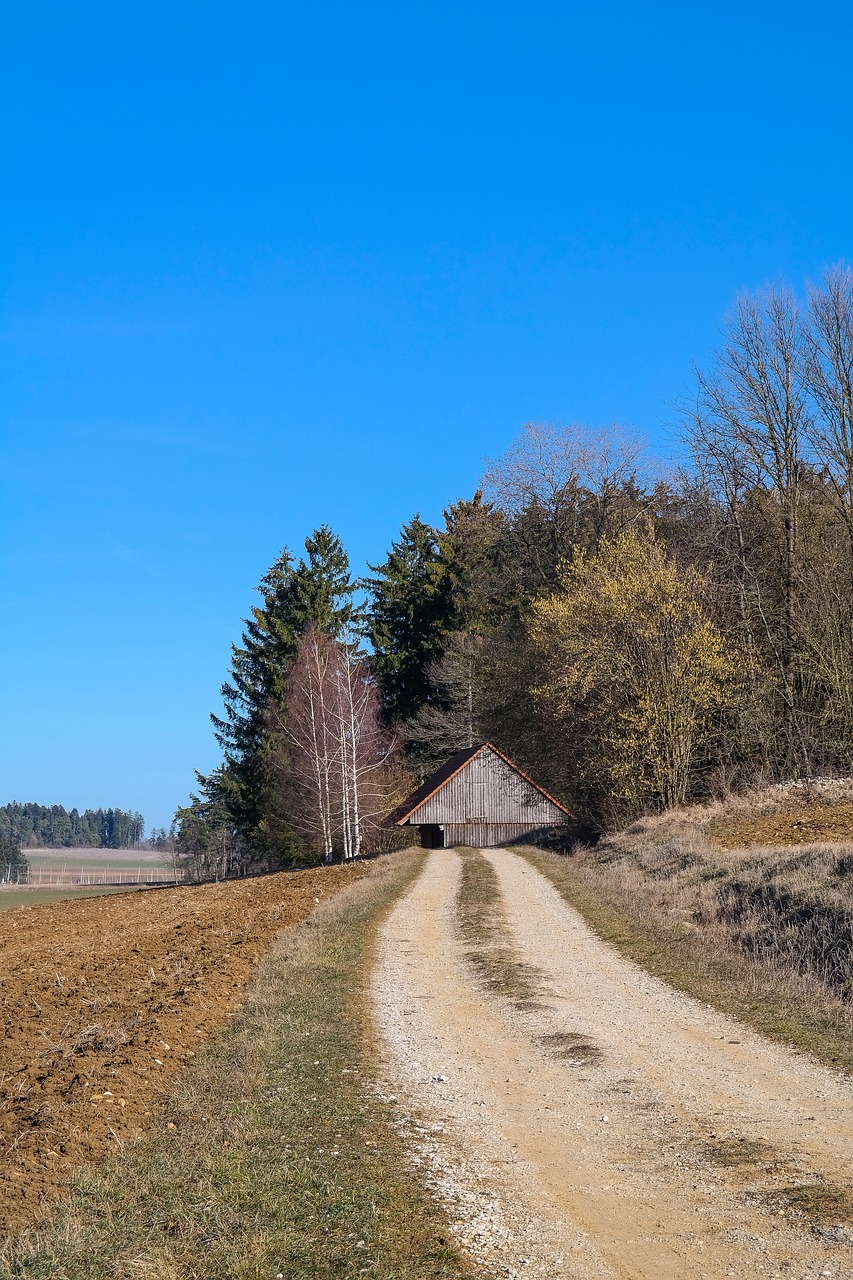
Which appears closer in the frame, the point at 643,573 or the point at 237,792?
the point at 643,573

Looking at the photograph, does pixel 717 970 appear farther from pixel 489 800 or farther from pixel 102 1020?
pixel 489 800

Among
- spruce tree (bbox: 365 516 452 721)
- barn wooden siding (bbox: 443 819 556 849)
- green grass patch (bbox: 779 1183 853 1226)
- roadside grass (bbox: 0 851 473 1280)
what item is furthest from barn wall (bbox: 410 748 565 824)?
green grass patch (bbox: 779 1183 853 1226)

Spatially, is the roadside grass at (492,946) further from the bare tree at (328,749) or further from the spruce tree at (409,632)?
the spruce tree at (409,632)

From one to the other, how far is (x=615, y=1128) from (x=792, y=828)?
18.5 meters

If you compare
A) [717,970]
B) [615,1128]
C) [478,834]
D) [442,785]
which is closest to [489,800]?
[478,834]

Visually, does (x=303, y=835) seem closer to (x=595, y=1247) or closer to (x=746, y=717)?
(x=746, y=717)

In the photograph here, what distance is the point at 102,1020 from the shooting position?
12102 mm

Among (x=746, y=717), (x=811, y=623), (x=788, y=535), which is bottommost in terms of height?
(x=746, y=717)

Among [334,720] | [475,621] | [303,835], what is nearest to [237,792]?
[303,835]

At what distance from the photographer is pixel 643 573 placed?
3425 cm

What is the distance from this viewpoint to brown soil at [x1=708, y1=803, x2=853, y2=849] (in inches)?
918

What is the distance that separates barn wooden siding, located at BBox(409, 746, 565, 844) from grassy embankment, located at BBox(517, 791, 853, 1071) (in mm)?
15894

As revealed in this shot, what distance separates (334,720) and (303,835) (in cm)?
770

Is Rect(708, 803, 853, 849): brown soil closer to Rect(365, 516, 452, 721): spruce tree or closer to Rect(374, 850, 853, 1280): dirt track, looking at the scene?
Rect(374, 850, 853, 1280): dirt track
